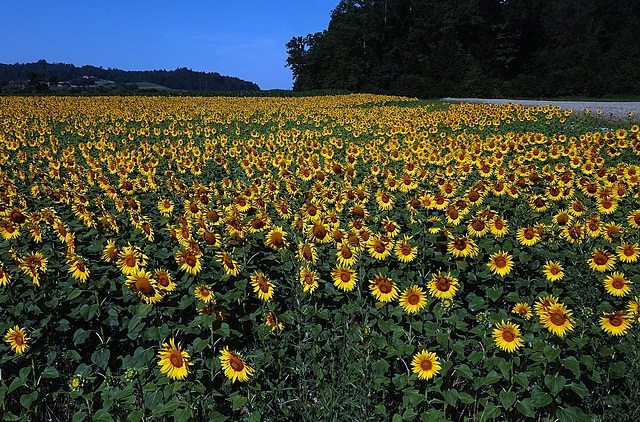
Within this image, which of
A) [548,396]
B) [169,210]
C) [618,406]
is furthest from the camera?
[169,210]

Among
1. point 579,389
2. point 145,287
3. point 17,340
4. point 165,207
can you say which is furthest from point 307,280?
point 165,207

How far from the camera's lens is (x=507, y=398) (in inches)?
93.2

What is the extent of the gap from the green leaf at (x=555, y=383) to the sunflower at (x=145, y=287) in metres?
2.54

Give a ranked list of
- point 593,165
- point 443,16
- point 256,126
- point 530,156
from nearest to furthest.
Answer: point 593,165 → point 530,156 → point 256,126 → point 443,16

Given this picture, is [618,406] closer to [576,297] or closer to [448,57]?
[576,297]

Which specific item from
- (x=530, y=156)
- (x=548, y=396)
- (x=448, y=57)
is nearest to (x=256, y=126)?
(x=530, y=156)

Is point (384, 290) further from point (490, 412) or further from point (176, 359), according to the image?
point (176, 359)

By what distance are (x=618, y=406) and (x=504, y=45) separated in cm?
8260

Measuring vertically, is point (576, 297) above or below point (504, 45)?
below

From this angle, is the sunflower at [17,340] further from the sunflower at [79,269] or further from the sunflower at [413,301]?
the sunflower at [413,301]

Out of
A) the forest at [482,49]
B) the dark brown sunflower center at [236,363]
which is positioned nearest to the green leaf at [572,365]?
the dark brown sunflower center at [236,363]

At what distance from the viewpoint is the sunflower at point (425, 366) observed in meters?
2.43

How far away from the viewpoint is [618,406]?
101 inches

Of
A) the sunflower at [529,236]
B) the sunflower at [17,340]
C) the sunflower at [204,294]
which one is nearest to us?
the sunflower at [17,340]
